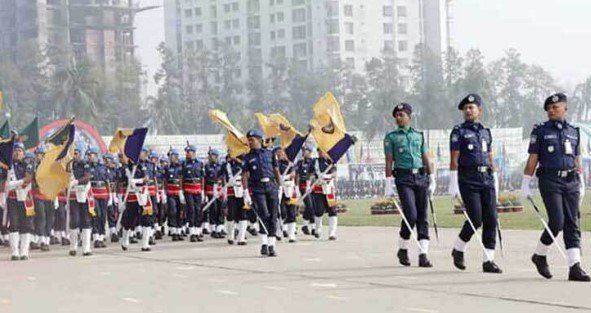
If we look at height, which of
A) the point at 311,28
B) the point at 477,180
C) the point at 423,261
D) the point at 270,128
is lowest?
the point at 423,261

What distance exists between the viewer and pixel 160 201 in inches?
987

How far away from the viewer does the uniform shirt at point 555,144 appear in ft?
43.1

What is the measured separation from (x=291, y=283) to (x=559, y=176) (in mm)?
3153

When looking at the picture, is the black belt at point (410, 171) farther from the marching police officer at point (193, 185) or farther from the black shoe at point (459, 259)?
the marching police officer at point (193, 185)

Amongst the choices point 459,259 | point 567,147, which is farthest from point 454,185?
point 567,147

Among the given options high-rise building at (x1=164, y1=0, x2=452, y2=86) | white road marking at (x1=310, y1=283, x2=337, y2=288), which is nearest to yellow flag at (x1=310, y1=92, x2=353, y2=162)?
white road marking at (x1=310, y1=283, x2=337, y2=288)

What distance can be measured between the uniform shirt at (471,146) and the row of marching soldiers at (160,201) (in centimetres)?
462

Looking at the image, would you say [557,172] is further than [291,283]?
No

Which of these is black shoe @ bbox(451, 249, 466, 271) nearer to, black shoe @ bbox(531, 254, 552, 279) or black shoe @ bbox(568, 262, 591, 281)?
black shoe @ bbox(531, 254, 552, 279)

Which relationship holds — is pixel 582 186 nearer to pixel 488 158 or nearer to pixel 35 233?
pixel 488 158

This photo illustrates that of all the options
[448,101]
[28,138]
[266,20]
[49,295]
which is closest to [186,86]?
[448,101]

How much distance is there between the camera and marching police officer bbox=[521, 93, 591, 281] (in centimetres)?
1305

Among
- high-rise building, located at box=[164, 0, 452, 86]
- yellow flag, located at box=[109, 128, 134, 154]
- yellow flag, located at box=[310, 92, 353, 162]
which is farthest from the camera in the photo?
high-rise building, located at box=[164, 0, 452, 86]

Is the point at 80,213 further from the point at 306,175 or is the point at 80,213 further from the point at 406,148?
the point at 406,148
